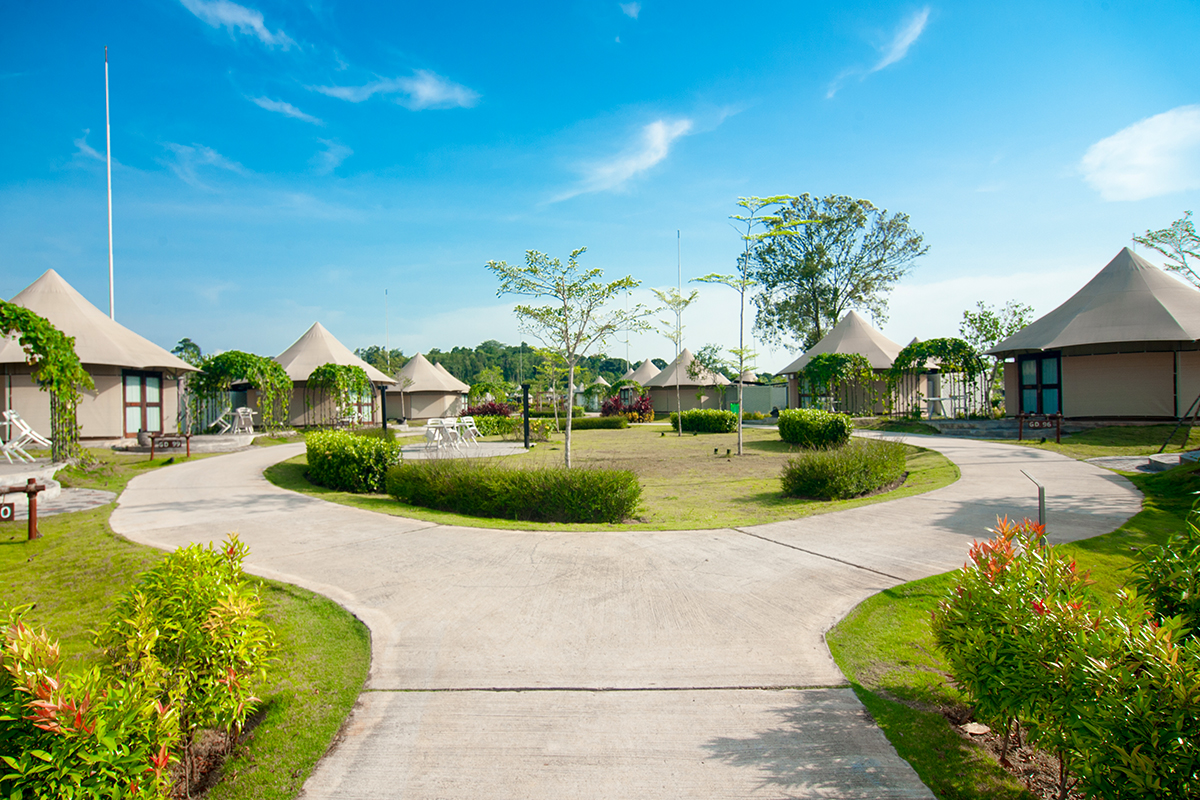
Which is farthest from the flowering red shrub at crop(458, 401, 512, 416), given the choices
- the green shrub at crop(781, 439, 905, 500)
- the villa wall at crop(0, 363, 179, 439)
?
the green shrub at crop(781, 439, 905, 500)

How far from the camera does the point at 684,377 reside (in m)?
39.2

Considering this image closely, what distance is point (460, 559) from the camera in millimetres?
5836

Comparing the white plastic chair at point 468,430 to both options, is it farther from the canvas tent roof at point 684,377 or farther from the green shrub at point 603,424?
the canvas tent roof at point 684,377

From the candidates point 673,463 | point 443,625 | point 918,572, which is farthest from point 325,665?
point 673,463

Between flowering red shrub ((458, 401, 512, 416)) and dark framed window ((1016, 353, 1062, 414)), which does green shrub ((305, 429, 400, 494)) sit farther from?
dark framed window ((1016, 353, 1062, 414))

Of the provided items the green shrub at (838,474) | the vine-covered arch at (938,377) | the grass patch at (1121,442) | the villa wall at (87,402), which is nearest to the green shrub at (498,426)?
the villa wall at (87,402)

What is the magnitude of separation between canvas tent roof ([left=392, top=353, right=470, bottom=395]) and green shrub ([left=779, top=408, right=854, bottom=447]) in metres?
25.0

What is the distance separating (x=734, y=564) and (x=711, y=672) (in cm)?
219

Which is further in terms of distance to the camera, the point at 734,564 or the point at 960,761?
the point at 734,564

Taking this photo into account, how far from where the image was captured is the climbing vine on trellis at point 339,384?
26641 millimetres

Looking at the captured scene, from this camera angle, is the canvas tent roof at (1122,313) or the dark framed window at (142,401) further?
the dark framed window at (142,401)

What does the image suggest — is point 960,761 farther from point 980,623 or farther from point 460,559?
point 460,559

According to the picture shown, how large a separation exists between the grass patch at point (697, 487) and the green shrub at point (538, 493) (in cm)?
37

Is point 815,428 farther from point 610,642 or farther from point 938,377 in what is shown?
point 938,377
